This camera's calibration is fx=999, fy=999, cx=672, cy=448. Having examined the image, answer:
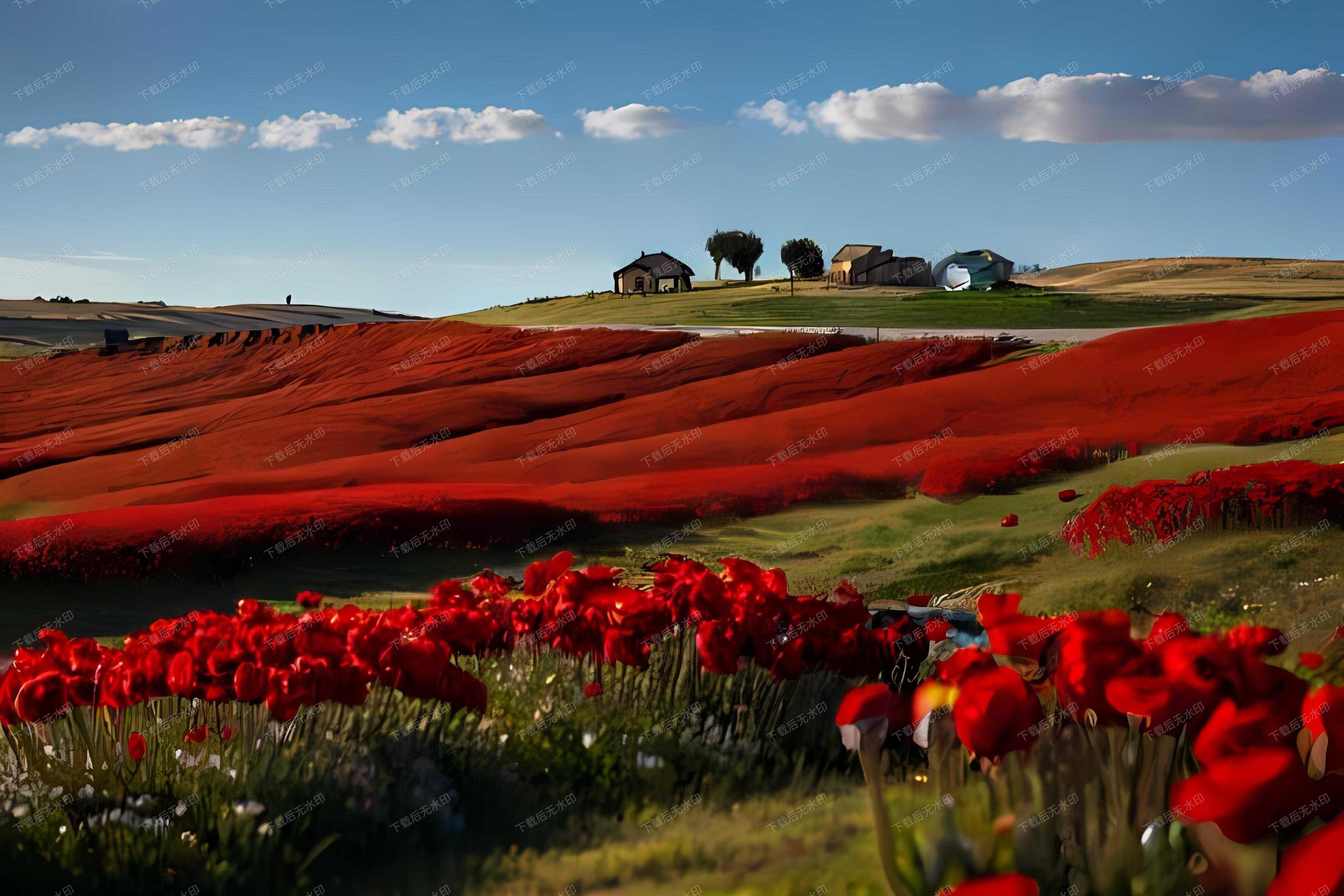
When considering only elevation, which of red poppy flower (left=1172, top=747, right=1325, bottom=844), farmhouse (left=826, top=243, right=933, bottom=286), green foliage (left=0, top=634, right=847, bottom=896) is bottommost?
green foliage (left=0, top=634, right=847, bottom=896)

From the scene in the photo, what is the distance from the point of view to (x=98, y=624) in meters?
8.70

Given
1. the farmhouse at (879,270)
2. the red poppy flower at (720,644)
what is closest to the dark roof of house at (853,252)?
the farmhouse at (879,270)

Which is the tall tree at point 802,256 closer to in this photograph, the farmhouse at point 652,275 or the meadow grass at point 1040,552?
the farmhouse at point 652,275

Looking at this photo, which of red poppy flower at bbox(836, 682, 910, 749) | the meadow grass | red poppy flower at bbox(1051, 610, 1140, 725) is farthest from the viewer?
the meadow grass

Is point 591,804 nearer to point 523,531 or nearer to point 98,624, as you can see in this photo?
point 523,531

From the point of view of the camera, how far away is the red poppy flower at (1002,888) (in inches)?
84.7

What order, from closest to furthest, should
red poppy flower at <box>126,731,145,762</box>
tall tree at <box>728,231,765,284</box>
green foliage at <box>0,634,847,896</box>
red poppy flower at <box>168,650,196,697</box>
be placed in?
1. green foliage at <box>0,634,847,896</box>
2. red poppy flower at <box>126,731,145,762</box>
3. red poppy flower at <box>168,650,196,697</box>
4. tall tree at <box>728,231,765,284</box>

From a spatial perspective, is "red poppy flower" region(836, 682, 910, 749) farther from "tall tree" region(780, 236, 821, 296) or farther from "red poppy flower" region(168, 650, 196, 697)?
"tall tree" region(780, 236, 821, 296)

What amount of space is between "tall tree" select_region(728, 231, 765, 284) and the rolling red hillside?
48.6m

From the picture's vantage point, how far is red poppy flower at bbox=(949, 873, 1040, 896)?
215 cm

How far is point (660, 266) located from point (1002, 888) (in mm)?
56928

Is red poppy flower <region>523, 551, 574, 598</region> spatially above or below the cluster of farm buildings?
below

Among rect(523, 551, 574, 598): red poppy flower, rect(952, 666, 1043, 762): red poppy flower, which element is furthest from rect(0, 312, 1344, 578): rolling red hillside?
rect(952, 666, 1043, 762): red poppy flower

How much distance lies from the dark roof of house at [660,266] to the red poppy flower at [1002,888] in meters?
55.9
